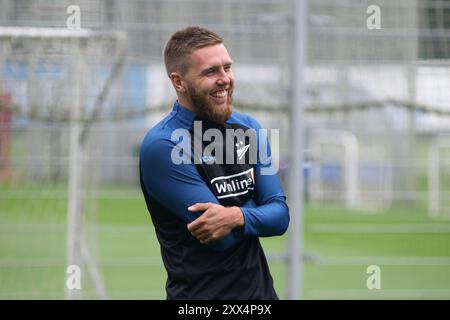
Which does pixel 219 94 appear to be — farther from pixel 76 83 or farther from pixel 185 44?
pixel 76 83

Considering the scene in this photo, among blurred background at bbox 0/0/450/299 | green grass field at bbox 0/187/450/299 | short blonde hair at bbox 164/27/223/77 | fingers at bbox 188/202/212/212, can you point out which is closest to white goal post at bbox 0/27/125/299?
blurred background at bbox 0/0/450/299

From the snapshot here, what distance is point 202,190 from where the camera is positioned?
2842 mm

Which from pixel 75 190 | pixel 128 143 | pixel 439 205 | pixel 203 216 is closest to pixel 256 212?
pixel 203 216

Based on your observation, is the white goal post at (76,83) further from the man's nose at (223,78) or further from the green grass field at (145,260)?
the man's nose at (223,78)

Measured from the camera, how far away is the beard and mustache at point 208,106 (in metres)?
2.86

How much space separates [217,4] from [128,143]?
1.97 meters

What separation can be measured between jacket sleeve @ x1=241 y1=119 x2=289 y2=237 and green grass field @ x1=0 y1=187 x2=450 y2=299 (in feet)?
5.97

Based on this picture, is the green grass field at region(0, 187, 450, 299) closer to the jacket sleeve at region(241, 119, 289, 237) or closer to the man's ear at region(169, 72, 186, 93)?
the jacket sleeve at region(241, 119, 289, 237)

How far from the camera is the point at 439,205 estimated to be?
1105 centimetres

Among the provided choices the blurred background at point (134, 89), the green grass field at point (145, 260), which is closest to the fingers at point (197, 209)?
the blurred background at point (134, 89)

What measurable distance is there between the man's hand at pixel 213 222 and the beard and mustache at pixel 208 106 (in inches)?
11.6

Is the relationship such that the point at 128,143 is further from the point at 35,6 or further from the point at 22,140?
the point at 35,6

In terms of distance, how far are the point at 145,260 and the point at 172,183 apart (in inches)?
112

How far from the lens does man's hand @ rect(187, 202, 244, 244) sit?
8.99ft
